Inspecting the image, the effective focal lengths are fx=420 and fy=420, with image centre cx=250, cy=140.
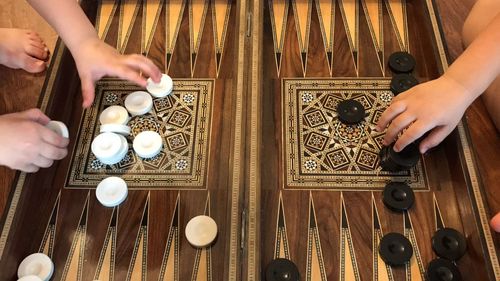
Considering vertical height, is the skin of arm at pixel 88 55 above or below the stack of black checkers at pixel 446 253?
above

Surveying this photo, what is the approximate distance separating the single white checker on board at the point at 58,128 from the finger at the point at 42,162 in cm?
8

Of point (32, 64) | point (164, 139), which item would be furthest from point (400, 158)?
point (32, 64)

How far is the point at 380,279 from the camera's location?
3.25ft

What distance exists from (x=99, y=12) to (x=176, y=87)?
423 mm

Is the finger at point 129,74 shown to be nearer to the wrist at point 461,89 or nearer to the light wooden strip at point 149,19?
the light wooden strip at point 149,19

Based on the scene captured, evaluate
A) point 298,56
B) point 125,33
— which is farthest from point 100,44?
point 298,56

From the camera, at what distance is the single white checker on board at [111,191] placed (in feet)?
3.52

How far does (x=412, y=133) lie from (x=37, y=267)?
96 centimetres

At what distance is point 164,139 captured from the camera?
3.87ft

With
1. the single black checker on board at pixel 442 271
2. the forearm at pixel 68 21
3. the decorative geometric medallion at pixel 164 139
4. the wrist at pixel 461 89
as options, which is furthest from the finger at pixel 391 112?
the forearm at pixel 68 21

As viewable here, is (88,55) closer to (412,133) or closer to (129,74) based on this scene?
(129,74)

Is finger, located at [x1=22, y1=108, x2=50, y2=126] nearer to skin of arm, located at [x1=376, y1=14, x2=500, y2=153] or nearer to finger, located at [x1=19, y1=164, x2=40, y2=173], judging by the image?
finger, located at [x1=19, y1=164, x2=40, y2=173]

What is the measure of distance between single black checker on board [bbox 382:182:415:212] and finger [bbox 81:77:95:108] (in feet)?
2.72

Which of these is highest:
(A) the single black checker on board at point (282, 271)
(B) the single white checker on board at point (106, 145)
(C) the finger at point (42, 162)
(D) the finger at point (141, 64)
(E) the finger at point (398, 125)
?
(D) the finger at point (141, 64)
